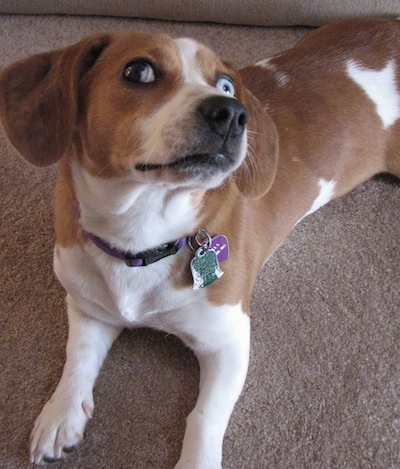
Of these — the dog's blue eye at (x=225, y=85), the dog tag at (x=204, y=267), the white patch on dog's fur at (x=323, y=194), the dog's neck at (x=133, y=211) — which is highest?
the dog's blue eye at (x=225, y=85)

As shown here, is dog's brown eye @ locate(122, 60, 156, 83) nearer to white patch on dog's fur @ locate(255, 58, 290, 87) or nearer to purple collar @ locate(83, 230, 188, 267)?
purple collar @ locate(83, 230, 188, 267)

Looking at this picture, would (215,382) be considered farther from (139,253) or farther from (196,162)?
(196,162)

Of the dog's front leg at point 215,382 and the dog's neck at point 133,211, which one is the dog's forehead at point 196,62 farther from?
the dog's front leg at point 215,382

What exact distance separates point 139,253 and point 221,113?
1.32 ft

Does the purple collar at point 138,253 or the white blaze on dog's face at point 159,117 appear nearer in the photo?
the white blaze on dog's face at point 159,117

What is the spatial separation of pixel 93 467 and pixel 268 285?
2.23 ft

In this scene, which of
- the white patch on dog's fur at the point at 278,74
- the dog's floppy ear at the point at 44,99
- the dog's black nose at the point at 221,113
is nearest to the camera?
the dog's black nose at the point at 221,113

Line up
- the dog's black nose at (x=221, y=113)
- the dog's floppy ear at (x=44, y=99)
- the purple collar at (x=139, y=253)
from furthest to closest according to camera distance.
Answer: the purple collar at (x=139, y=253)
the dog's floppy ear at (x=44, y=99)
the dog's black nose at (x=221, y=113)

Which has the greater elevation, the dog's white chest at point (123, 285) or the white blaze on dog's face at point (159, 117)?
the white blaze on dog's face at point (159, 117)

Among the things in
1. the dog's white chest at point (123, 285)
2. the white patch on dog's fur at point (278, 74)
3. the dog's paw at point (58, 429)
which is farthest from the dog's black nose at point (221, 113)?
the dog's paw at point (58, 429)

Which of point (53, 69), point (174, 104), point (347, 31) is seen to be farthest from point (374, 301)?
point (53, 69)

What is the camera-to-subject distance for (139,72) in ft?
3.70

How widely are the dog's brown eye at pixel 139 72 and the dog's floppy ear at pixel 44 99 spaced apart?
11 centimetres

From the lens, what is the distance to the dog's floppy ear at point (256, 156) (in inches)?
53.3
